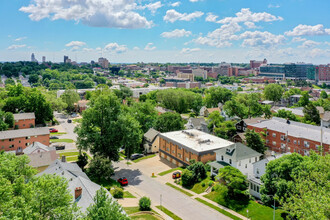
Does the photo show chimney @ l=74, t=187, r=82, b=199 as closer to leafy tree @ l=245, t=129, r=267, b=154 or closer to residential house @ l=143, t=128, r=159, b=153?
residential house @ l=143, t=128, r=159, b=153

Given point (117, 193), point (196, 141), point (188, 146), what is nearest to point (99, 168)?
point (117, 193)

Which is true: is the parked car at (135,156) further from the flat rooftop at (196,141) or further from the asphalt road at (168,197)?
the flat rooftop at (196,141)

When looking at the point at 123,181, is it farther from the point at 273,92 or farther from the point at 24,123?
the point at 273,92

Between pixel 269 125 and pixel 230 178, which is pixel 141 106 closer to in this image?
pixel 269 125

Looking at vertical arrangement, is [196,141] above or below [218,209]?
above

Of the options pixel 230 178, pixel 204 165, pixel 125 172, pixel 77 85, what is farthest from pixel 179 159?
pixel 77 85

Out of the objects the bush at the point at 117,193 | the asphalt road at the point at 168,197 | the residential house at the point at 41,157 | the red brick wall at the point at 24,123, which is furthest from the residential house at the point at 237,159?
the red brick wall at the point at 24,123

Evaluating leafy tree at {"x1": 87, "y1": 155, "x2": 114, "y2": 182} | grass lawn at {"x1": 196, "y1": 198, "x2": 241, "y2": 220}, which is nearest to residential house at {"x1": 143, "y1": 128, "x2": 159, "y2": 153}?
leafy tree at {"x1": 87, "y1": 155, "x2": 114, "y2": 182}
